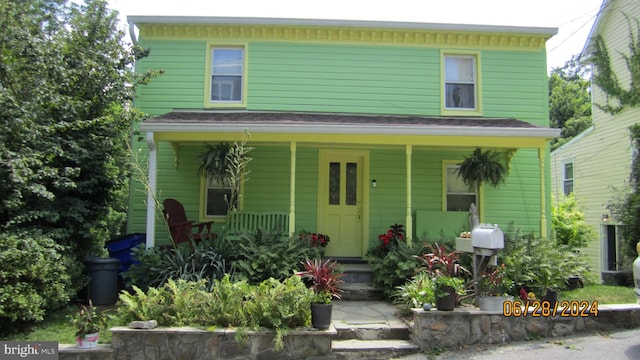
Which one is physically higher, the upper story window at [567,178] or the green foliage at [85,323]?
the upper story window at [567,178]

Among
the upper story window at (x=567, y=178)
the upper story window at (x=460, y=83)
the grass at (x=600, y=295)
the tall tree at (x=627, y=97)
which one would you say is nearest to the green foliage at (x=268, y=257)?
the grass at (x=600, y=295)

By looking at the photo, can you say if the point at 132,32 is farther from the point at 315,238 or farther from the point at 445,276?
the point at 445,276

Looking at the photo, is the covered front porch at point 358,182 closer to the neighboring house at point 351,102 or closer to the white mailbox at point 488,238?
the neighboring house at point 351,102

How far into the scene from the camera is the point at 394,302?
630cm

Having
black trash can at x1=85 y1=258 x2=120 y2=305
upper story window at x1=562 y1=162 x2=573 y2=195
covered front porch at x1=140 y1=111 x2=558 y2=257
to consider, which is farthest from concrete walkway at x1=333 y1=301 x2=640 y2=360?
upper story window at x1=562 y1=162 x2=573 y2=195

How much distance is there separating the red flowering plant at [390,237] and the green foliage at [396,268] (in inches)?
32.0

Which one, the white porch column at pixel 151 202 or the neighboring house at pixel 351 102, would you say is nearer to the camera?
the white porch column at pixel 151 202

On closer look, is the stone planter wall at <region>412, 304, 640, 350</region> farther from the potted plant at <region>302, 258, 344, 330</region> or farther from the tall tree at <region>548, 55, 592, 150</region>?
the tall tree at <region>548, 55, 592, 150</region>

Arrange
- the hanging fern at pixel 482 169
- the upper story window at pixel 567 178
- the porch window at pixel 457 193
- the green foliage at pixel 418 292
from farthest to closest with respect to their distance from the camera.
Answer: the upper story window at pixel 567 178 → the porch window at pixel 457 193 → the hanging fern at pixel 482 169 → the green foliage at pixel 418 292

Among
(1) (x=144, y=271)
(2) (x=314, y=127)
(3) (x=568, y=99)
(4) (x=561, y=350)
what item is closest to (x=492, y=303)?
(4) (x=561, y=350)

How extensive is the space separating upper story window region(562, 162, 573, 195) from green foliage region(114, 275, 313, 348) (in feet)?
40.6

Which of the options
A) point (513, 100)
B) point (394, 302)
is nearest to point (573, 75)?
point (513, 100)

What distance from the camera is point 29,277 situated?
5.20 m

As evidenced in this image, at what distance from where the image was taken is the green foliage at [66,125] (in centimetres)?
562
